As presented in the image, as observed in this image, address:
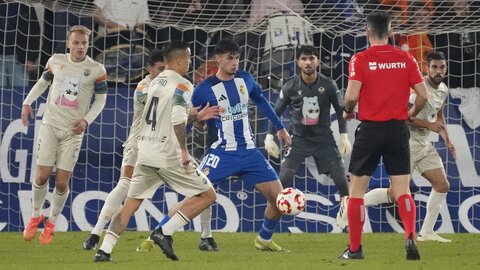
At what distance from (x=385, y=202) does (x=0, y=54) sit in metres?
5.05

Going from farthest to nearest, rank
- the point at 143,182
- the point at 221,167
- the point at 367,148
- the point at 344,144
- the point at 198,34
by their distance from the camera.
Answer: the point at 198,34, the point at 344,144, the point at 221,167, the point at 143,182, the point at 367,148

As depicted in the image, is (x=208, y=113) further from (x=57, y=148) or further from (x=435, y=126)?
(x=435, y=126)

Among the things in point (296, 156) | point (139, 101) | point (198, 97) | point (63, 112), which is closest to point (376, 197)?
point (296, 156)

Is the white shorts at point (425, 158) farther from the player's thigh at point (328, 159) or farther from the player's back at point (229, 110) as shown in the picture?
the player's back at point (229, 110)

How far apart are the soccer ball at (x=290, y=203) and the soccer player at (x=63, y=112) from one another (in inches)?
92.4

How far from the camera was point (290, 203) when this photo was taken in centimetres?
1160

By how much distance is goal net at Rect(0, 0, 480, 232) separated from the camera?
48.7 feet

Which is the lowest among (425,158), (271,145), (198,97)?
(425,158)

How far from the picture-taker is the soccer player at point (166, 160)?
407 inches

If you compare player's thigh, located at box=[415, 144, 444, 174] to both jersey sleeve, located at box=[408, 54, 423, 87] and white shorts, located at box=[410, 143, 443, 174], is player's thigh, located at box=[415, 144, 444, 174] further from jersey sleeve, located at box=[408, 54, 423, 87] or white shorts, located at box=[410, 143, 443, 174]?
jersey sleeve, located at box=[408, 54, 423, 87]

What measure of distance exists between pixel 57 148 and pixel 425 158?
3.93 meters

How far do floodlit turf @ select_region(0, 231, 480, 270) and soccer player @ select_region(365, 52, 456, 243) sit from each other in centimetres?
38

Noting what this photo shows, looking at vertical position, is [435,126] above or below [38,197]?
above

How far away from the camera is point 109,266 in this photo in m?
9.86
